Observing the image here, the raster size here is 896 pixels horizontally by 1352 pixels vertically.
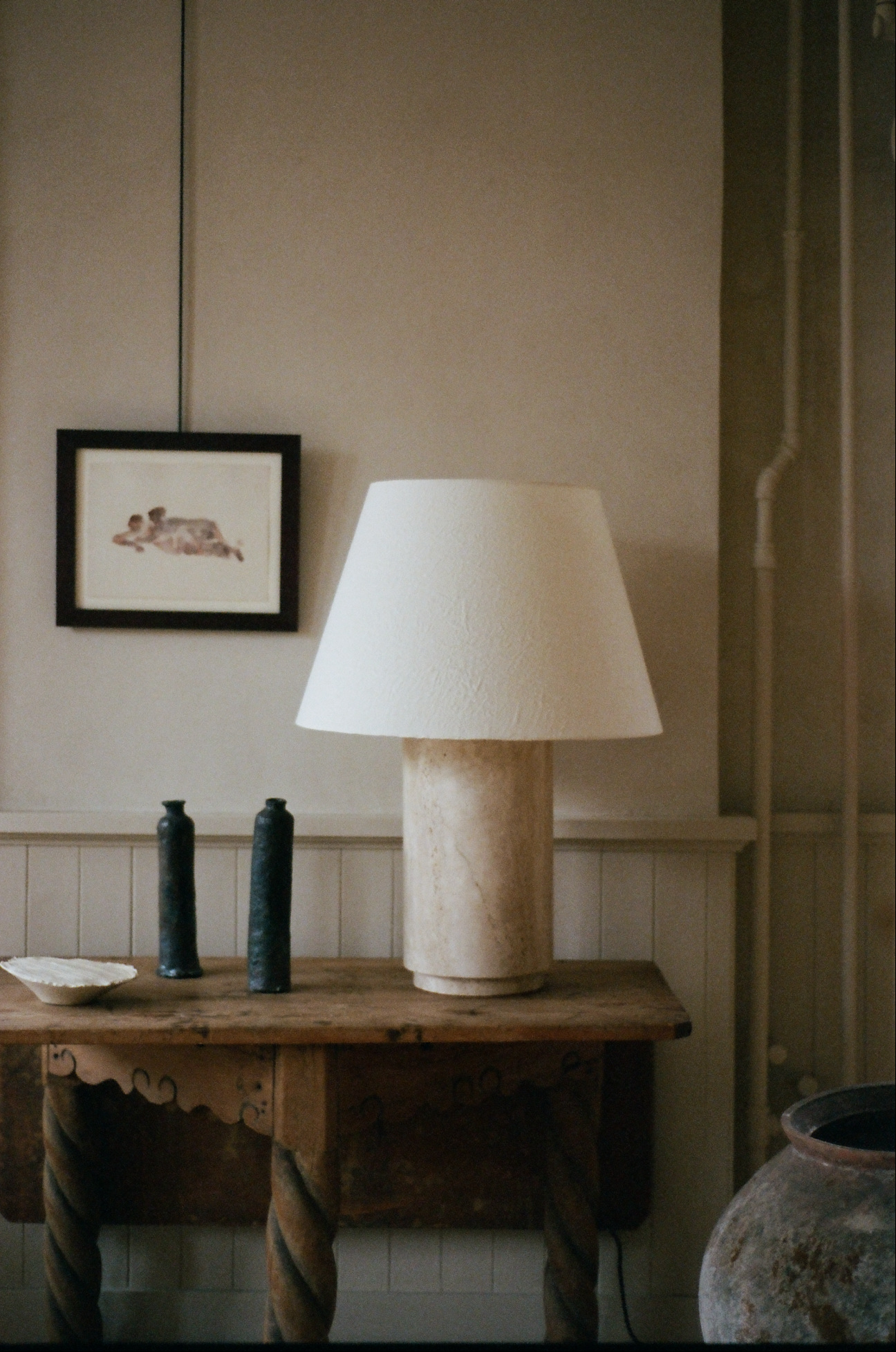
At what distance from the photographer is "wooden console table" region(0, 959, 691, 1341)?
5.35 ft

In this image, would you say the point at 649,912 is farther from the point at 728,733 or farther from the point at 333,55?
the point at 333,55

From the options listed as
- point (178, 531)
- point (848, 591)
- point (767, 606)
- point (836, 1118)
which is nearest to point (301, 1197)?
point (836, 1118)

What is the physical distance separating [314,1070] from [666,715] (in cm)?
89

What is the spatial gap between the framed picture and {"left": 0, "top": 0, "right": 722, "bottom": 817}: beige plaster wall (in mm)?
45

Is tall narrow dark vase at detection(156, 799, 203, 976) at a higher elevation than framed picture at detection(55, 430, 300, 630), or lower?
lower

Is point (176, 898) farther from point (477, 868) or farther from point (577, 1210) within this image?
point (577, 1210)

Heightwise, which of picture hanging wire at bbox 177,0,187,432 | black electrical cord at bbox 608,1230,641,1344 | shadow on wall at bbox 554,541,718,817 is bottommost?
black electrical cord at bbox 608,1230,641,1344

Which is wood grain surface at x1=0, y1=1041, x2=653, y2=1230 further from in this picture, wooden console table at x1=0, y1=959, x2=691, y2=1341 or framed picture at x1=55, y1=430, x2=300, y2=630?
framed picture at x1=55, y1=430, x2=300, y2=630

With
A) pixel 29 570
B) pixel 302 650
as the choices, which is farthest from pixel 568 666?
pixel 29 570

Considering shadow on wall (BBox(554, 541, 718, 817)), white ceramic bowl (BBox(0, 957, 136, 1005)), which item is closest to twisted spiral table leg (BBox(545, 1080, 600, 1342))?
shadow on wall (BBox(554, 541, 718, 817))

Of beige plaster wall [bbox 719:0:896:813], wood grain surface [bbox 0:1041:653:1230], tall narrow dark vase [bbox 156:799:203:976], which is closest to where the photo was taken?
tall narrow dark vase [bbox 156:799:203:976]

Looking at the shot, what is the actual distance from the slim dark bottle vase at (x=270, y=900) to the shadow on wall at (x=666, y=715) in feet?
1.76

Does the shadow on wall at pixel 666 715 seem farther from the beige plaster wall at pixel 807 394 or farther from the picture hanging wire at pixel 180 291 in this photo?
the picture hanging wire at pixel 180 291

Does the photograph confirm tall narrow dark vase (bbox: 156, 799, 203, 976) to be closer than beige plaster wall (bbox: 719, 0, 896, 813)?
Yes
